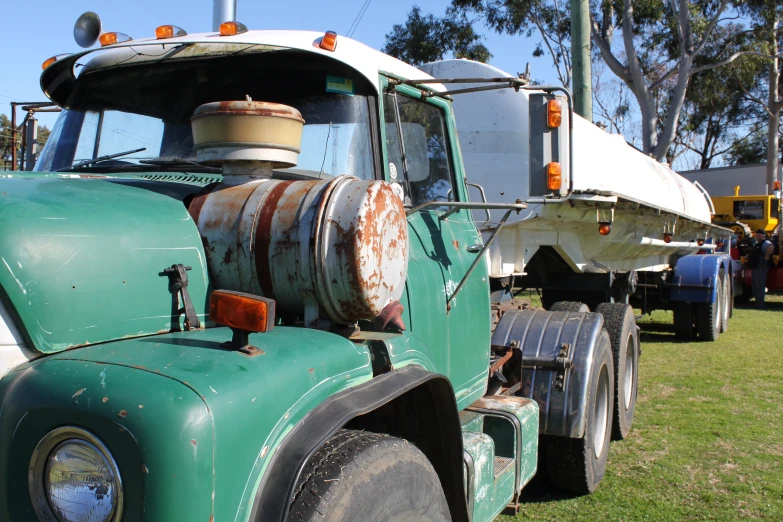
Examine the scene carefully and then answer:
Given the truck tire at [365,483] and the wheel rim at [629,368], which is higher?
the truck tire at [365,483]

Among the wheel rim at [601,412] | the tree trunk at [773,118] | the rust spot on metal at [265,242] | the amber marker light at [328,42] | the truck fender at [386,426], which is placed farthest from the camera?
the tree trunk at [773,118]

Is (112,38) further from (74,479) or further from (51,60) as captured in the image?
(74,479)

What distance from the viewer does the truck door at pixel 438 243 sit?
327 centimetres

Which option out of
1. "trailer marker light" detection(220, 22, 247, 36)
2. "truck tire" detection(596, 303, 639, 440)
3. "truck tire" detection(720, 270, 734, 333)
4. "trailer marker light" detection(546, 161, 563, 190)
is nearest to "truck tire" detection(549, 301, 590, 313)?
"truck tire" detection(596, 303, 639, 440)

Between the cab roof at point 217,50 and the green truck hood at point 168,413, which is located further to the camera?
the cab roof at point 217,50

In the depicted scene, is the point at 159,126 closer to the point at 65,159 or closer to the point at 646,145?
the point at 65,159

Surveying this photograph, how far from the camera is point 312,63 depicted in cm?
309

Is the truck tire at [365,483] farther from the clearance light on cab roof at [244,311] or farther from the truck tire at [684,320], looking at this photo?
the truck tire at [684,320]

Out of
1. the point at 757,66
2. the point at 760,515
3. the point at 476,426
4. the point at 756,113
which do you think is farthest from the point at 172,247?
the point at 756,113

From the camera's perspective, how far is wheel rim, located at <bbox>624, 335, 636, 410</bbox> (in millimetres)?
6712

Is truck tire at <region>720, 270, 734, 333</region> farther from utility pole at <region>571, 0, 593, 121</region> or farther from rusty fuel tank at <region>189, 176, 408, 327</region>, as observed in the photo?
rusty fuel tank at <region>189, 176, 408, 327</region>

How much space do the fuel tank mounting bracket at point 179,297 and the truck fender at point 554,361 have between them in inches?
115

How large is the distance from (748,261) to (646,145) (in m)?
6.93

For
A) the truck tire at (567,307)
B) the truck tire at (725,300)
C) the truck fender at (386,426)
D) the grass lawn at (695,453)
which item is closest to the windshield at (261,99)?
the truck fender at (386,426)
